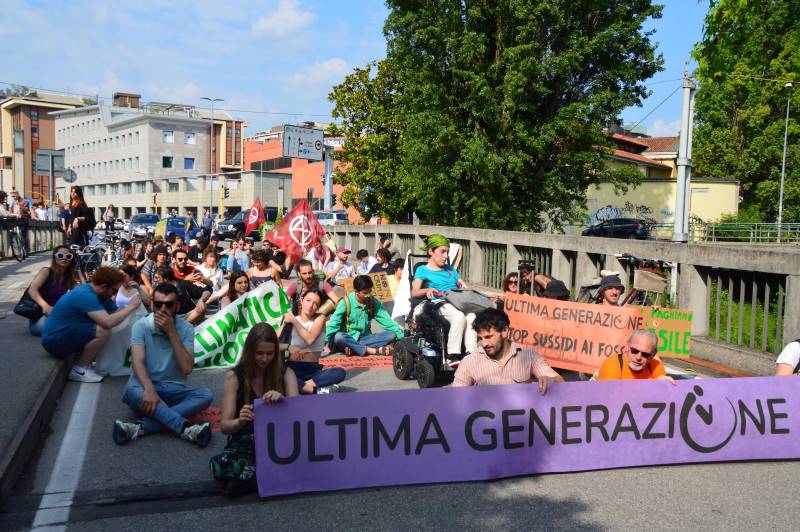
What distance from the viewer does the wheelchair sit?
27.9ft

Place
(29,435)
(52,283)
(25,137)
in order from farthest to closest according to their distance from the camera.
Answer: (25,137)
(52,283)
(29,435)

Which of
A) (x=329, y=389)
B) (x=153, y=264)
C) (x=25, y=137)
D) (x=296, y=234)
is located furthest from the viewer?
(x=25, y=137)

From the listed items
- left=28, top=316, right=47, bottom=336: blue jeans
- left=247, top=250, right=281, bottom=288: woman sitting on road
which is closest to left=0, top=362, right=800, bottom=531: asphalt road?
left=28, top=316, right=47, bottom=336: blue jeans

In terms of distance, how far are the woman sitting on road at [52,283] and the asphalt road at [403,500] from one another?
14.3 ft

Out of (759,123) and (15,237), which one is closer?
(15,237)

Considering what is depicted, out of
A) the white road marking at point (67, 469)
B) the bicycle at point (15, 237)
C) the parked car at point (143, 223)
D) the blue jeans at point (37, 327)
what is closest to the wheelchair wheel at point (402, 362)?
the white road marking at point (67, 469)

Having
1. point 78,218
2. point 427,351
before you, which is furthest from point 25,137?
point 427,351

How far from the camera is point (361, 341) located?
439 inches

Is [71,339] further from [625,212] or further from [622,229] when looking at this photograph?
[625,212]

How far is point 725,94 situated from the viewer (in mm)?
56812

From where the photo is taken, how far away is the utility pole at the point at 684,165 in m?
15.0

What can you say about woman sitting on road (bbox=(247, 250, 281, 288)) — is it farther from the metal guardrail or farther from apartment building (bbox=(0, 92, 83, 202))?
apartment building (bbox=(0, 92, 83, 202))

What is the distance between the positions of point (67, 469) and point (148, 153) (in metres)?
95.8

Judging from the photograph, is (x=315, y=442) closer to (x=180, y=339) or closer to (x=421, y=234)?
(x=180, y=339)
